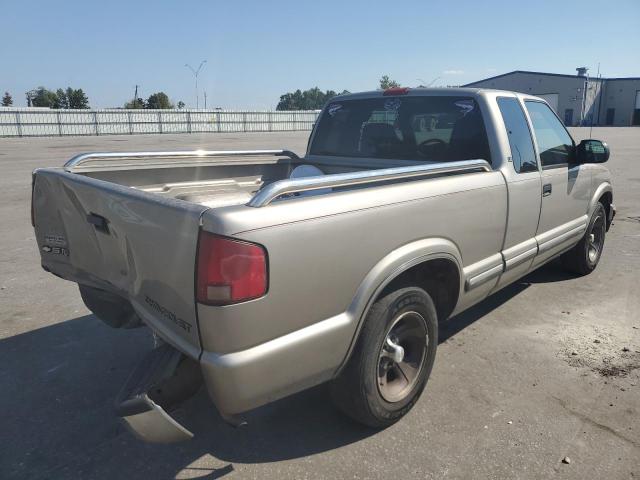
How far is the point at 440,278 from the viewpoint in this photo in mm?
3326

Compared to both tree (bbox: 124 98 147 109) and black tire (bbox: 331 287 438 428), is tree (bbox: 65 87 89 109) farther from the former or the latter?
black tire (bbox: 331 287 438 428)

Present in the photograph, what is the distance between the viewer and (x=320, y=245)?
2.27m

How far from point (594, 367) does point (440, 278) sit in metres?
1.37

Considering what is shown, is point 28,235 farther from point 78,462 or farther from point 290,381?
point 290,381

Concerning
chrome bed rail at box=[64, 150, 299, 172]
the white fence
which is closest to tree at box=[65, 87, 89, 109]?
the white fence

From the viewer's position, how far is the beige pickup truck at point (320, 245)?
6.93 ft

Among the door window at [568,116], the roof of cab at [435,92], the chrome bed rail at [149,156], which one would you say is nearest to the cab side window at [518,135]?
the roof of cab at [435,92]

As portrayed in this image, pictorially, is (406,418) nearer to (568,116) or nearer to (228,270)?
(228,270)

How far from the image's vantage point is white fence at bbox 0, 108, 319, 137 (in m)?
38.2

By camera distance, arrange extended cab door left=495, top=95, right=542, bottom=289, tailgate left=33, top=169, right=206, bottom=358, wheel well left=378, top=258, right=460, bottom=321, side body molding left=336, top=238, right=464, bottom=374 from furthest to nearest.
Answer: extended cab door left=495, top=95, right=542, bottom=289 < wheel well left=378, top=258, right=460, bottom=321 < side body molding left=336, top=238, right=464, bottom=374 < tailgate left=33, top=169, right=206, bottom=358

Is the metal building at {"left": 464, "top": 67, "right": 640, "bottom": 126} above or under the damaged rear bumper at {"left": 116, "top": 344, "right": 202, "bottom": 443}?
above

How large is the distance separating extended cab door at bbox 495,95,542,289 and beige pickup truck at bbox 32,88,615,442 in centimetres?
2

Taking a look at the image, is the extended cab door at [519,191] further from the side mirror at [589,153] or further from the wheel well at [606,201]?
the wheel well at [606,201]

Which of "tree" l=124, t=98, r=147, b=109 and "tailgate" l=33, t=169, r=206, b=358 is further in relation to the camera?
"tree" l=124, t=98, r=147, b=109
